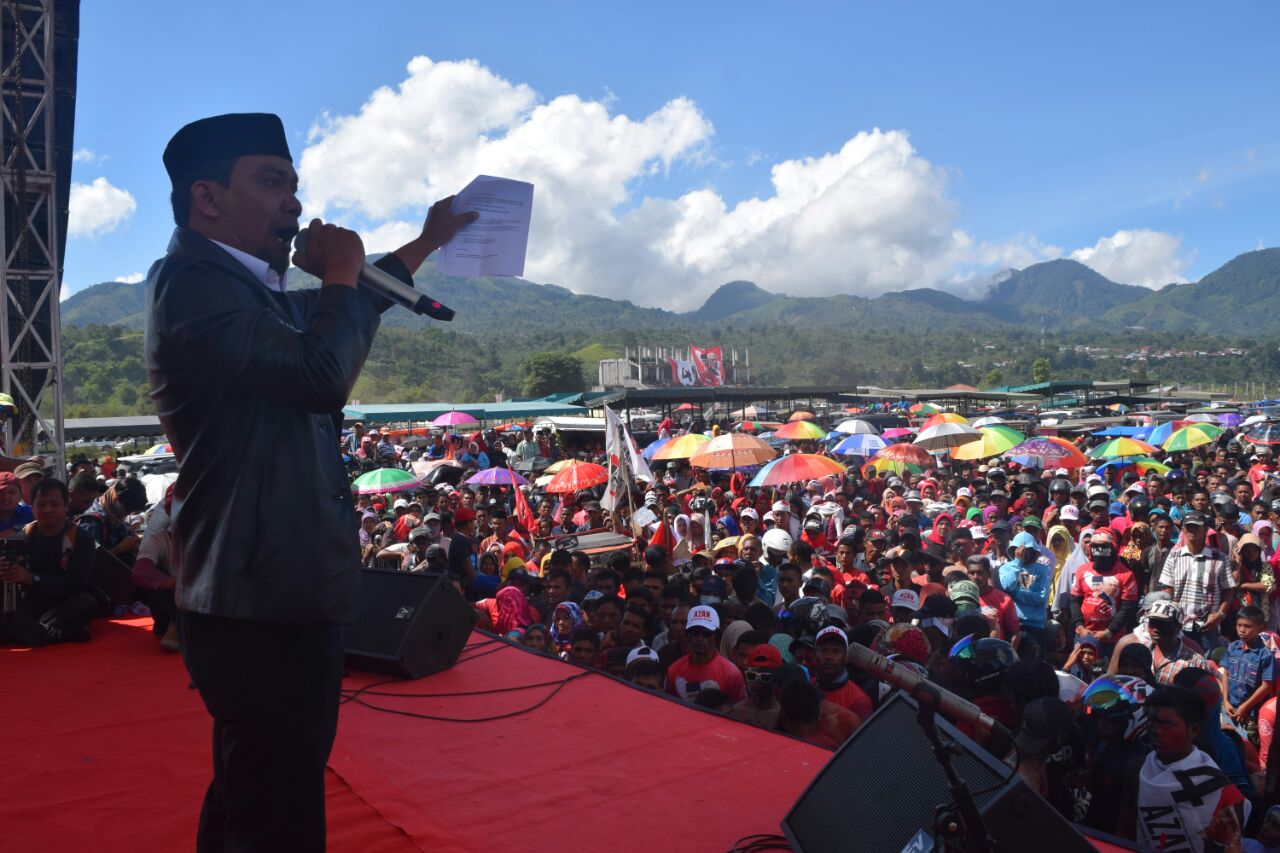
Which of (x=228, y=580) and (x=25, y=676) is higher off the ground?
(x=228, y=580)

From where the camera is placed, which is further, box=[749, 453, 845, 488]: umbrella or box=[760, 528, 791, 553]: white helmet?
box=[749, 453, 845, 488]: umbrella

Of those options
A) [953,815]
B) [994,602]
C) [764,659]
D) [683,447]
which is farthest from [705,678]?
[683,447]

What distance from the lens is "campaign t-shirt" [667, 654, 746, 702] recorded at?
15.6ft

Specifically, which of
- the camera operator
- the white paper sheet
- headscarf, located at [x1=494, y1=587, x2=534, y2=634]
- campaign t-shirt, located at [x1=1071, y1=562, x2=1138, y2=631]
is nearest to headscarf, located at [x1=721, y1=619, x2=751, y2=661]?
headscarf, located at [x1=494, y1=587, x2=534, y2=634]

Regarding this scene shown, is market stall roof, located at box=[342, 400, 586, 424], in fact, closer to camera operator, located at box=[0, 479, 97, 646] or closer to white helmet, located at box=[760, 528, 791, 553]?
white helmet, located at box=[760, 528, 791, 553]

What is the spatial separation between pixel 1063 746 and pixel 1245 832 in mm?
733

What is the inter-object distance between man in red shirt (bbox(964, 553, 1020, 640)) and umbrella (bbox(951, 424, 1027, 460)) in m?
6.50

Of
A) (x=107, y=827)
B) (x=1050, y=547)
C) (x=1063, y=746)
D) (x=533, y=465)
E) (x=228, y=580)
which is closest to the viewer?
(x=228, y=580)

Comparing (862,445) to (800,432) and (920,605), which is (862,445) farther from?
(920,605)

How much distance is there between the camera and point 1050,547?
852 cm

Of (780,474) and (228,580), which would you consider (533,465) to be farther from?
(228,580)

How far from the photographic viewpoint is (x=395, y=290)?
1.57 m

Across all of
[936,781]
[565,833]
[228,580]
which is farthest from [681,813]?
[228,580]

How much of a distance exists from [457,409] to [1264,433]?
924 inches
